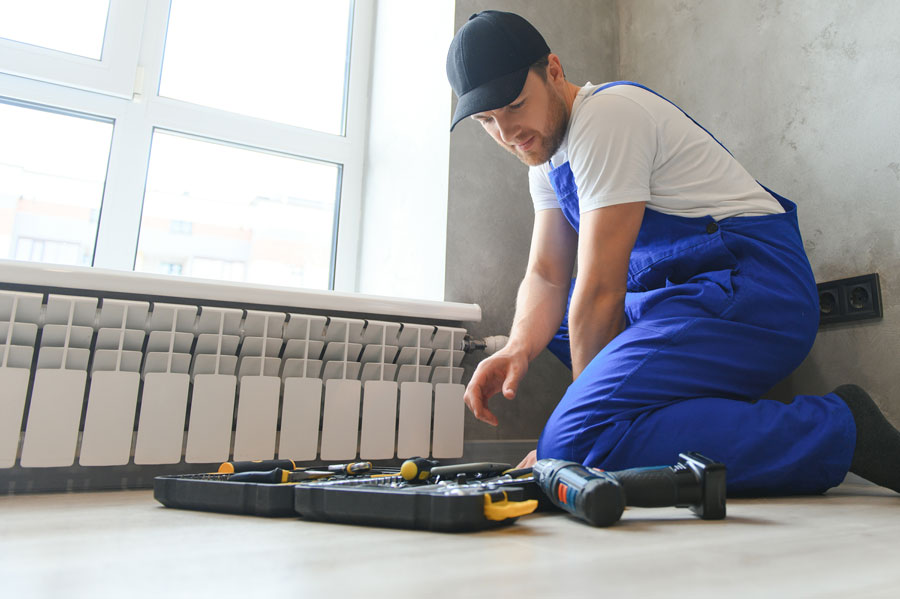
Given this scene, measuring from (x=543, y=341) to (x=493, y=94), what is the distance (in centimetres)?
51

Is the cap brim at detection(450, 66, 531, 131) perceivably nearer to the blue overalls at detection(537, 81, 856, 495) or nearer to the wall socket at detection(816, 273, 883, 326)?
the blue overalls at detection(537, 81, 856, 495)

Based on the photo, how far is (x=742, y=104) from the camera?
5.09 feet

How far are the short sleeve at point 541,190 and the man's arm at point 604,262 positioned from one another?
29 cm

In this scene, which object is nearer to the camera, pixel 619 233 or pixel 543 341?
pixel 619 233

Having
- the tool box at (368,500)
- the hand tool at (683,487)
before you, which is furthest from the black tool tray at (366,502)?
the hand tool at (683,487)

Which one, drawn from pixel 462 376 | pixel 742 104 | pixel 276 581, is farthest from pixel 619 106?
pixel 276 581

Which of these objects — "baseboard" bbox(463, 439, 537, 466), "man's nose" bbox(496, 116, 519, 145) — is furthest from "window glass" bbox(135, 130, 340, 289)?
"man's nose" bbox(496, 116, 519, 145)

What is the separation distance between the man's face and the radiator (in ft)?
1.38

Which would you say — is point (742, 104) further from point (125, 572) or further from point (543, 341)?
point (125, 572)

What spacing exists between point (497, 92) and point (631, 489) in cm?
73

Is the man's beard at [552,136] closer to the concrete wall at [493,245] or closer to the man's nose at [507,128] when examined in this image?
the man's nose at [507,128]

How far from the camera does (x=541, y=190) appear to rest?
1.42m

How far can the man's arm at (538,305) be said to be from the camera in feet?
3.94

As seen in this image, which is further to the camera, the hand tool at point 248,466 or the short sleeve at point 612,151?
the short sleeve at point 612,151
